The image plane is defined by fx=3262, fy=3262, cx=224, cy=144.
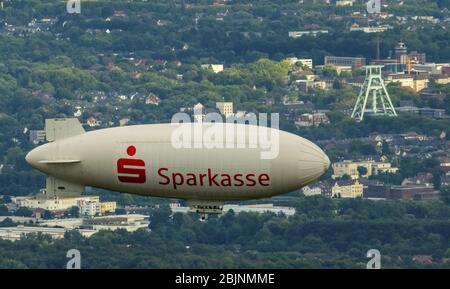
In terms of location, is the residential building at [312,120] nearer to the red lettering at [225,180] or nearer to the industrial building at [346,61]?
the industrial building at [346,61]

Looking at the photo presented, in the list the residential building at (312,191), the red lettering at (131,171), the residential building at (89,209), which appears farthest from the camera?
the residential building at (312,191)

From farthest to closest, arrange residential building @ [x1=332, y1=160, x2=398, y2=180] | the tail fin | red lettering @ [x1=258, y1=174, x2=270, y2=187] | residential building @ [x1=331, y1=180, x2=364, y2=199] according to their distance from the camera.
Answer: residential building @ [x1=332, y1=160, x2=398, y2=180], residential building @ [x1=331, y1=180, x2=364, y2=199], the tail fin, red lettering @ [x1=258, y1=174, x2=270, y2=187]

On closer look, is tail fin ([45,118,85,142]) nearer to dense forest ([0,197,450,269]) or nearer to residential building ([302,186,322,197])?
dense forest ([0,197,450,269])

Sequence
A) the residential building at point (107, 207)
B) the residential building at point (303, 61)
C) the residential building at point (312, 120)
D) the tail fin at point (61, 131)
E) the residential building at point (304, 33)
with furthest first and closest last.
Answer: the residential building at point (304, 33), the residential building at point (303, 61), the residential building at point (312, 120), the residential building at point (107, 207), the tail fin at point (61, 131)

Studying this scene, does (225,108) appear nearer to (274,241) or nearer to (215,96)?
(215,96)

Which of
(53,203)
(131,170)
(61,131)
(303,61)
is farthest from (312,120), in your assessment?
(131,170)

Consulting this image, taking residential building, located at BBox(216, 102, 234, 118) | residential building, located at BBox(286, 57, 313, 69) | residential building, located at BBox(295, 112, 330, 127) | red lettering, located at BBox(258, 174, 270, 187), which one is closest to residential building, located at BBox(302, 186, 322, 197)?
residential building, located at BBox(216, 102, 234, 118)

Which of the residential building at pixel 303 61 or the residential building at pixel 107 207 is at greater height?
the residential building at pixel 107 207

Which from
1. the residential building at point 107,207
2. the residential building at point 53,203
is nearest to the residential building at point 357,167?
the residential building at point 107,207
